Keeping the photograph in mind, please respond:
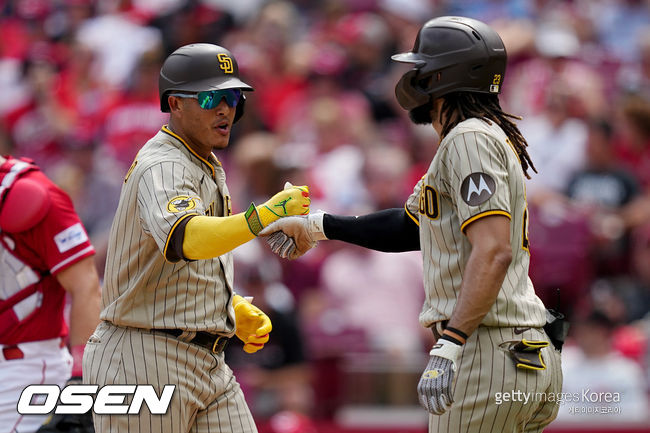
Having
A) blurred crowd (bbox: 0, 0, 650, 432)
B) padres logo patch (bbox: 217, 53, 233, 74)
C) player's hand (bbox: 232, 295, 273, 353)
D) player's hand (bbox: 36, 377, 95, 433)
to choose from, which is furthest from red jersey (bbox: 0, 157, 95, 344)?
blurred crowd (bbox: 0, 0, 650, 432)

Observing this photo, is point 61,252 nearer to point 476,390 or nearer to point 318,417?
point 476,390

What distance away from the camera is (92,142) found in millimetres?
11477

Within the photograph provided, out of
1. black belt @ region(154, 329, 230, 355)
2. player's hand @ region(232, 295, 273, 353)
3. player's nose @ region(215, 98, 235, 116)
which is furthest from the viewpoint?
player's hand @ region(232, 295, 273, 353)

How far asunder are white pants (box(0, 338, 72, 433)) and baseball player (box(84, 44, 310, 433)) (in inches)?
26.3

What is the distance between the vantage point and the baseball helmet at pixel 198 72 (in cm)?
466

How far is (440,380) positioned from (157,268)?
1346mm

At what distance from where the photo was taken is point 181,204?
430cm

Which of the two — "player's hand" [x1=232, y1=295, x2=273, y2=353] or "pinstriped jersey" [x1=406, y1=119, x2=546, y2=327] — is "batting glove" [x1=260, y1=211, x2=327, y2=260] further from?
"pinstriped jersey" [x1=406, y1=119, x2=546, y2=327]

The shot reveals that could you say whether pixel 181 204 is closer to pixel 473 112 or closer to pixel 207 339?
pixel 207 339

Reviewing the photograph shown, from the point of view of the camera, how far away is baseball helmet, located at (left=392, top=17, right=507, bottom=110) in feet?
14.2

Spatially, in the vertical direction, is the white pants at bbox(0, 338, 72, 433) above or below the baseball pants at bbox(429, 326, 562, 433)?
below

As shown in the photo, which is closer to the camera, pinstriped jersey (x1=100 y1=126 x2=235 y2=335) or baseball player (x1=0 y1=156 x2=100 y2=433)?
pinstriped jersey (x1=100 y1=126 x2=235 y2=335)

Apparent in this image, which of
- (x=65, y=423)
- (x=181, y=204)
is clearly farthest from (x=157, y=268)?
(x=65, y=423)

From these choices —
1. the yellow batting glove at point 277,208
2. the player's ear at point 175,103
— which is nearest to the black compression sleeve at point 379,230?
the yellow batting glove at point 277,208
